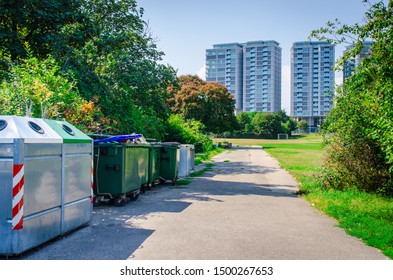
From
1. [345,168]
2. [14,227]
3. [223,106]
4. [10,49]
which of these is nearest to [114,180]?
[14,227]

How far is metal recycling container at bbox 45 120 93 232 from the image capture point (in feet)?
21.4

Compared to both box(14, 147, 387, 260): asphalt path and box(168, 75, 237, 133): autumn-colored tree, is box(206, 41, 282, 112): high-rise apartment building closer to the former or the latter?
box(168, 75, 237, 133): autumn-colored tree

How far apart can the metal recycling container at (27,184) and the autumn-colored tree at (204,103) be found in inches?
1672

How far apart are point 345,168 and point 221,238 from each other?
677cm

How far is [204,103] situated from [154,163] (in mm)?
38565

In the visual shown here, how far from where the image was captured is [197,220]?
8.12 meters

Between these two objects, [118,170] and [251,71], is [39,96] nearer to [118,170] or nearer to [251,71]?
[118,170]

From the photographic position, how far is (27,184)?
5.50 metres

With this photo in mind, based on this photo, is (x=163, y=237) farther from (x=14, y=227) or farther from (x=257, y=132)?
(x=257, y=132)

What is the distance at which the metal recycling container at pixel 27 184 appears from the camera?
5.32 meters

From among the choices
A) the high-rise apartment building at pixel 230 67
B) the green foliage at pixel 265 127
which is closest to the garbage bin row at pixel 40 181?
the green foliage at pixel 265 127

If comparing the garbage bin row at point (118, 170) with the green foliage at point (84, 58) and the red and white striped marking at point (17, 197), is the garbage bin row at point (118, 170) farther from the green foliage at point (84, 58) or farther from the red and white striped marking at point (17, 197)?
the red and white striped marking at point (17, 197)

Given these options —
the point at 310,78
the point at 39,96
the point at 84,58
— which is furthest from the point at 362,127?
the point at 310,78

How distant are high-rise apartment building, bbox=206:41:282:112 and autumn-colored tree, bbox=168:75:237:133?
361ft
